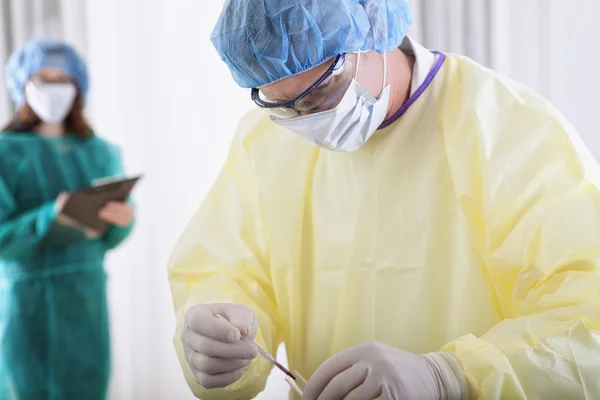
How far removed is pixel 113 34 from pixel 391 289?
236 cm

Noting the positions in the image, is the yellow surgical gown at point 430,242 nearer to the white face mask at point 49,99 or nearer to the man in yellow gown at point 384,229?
the man in yellow gown at point 384,229

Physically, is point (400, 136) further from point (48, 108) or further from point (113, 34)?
point (113, 34)

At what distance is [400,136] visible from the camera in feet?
3.68

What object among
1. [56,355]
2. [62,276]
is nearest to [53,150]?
[62,276]

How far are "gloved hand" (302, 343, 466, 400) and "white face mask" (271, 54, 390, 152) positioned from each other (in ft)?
1.13

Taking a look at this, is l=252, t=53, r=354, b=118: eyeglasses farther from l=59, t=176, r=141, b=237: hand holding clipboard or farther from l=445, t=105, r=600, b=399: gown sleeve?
l=59, t=176, r=141, b=237: hand holding clipboard

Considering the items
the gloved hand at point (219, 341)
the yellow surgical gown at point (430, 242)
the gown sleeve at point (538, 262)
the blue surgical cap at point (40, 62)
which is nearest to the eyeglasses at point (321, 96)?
the yellow surgical gown at point (430, 242)

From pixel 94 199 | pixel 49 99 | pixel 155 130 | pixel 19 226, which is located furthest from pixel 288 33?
pixel 155 130

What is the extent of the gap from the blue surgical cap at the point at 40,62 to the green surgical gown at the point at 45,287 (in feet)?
0.70

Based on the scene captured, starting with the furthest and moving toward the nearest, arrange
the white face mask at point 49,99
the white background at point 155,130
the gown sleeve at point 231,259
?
the white background at point 155,130
the white face mask at point 49,99
the gown sleeve at point 231,259

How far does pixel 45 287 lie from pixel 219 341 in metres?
1.41

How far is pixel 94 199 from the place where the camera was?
87.7 inches

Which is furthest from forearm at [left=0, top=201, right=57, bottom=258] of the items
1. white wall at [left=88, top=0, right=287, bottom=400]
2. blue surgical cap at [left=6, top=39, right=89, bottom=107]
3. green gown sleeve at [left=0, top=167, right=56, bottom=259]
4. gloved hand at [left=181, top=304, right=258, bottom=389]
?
gloved hand at [left=181, top=304, right=258, bottom=389]

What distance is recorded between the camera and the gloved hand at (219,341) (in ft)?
3.47
